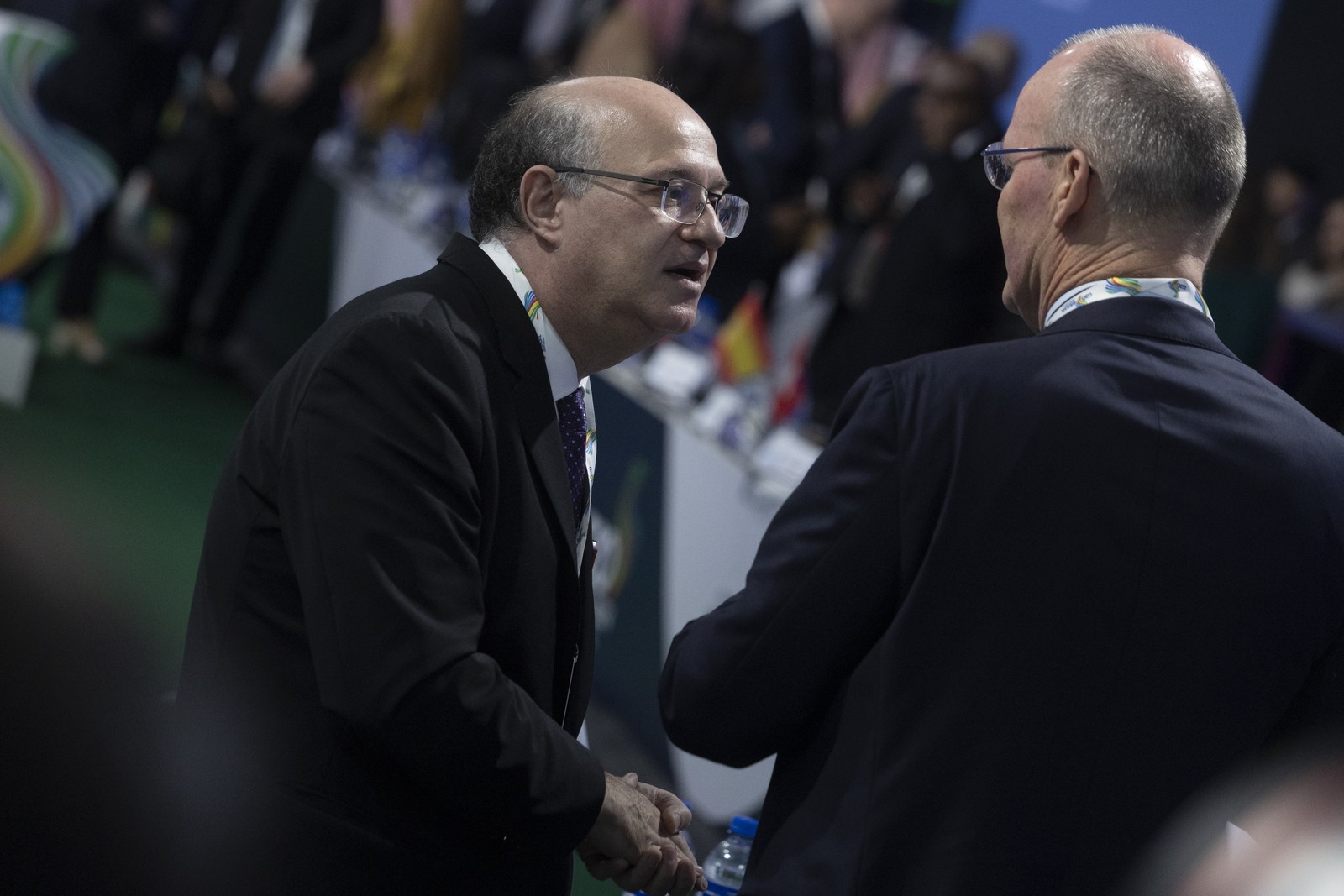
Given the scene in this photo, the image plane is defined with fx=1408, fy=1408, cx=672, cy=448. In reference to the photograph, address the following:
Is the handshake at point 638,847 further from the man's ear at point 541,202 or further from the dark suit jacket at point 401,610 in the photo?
the man's ear at point 541,202

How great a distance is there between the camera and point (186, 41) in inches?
266

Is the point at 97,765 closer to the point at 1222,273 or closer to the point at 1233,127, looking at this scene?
the point at 1233,127

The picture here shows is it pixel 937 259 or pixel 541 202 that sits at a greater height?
pixel 541 202

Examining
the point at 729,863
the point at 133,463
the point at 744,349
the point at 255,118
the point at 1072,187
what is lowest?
the point at 133,463

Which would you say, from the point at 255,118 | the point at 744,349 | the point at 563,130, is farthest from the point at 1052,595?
the point at 255,118

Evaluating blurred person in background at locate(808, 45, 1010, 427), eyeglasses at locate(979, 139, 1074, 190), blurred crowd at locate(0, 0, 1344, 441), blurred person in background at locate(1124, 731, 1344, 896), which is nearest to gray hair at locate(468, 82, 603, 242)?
eyeglasses at locate(979, 139, 1074, 190)

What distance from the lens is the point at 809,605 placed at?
54.8 inches

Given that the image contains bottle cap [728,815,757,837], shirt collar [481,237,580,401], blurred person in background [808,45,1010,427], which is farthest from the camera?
blurred person in background [808,45,1010,427]

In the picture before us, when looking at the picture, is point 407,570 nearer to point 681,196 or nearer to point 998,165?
point 681,196

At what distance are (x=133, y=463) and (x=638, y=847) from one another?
4447mm

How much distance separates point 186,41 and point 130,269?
375 cm

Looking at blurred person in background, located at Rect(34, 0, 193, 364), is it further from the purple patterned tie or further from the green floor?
the purple patterned tie

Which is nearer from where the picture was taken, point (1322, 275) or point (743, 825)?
point (743, 825)

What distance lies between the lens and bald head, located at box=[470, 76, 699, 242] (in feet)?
5.78
